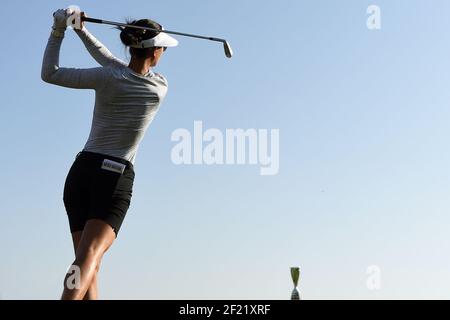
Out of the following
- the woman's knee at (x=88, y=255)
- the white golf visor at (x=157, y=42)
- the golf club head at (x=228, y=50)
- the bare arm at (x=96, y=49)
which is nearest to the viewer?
the woman's knee at (x=88, y=255)

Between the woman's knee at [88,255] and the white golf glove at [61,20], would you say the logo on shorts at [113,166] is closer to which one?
the woman's knee at [88,255]

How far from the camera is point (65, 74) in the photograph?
6234 millimetres

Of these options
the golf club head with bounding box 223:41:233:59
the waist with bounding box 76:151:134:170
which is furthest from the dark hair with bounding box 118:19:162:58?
the golf club head with bounding box 223:41:233:59

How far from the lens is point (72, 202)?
249 inches

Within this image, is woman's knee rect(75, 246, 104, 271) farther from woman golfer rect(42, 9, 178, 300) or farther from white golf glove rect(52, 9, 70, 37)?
white golf glove rect(52, 9, 70, 37)

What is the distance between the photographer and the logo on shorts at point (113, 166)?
628 cm

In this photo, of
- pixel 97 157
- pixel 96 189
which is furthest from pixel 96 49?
pixel 96 189

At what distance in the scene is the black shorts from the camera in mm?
A: 6195

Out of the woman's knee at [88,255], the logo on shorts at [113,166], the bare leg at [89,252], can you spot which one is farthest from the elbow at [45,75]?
the woman's knee at [88,255]

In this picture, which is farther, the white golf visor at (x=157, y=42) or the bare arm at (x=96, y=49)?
the bare arm at (x=96, y=49)

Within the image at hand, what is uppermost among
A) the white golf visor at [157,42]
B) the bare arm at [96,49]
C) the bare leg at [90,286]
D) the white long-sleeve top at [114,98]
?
the bare arm at [96,49]

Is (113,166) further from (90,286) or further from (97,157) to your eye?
(90,286)
